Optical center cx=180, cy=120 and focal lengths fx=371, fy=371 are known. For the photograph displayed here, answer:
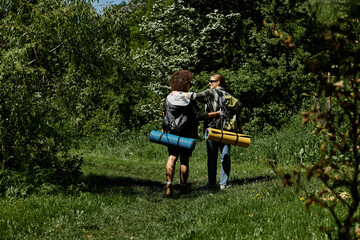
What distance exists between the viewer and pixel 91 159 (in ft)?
36.1

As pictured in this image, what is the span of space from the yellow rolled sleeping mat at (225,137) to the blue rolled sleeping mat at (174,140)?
27cm

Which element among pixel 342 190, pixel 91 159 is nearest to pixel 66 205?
pixel 342 190

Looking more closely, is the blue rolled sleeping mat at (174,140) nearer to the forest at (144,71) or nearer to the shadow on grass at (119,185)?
the shadow on grass at (119,185)

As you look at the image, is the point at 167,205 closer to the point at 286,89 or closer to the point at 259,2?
the point at 286,89

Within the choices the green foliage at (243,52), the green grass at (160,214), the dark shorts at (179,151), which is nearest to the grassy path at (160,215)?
the green grass at (160,214)

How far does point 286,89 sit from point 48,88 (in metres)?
8.67

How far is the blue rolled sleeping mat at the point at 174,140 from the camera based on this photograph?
572 centimetres

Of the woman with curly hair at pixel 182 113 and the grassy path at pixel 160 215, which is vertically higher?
the woman with curly hair at pixel 182 113

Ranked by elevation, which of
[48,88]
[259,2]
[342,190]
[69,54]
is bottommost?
[342,190]

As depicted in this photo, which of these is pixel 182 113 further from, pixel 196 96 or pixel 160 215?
pixel 160 215

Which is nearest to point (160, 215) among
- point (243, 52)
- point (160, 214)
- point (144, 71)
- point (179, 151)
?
point (160, 214)

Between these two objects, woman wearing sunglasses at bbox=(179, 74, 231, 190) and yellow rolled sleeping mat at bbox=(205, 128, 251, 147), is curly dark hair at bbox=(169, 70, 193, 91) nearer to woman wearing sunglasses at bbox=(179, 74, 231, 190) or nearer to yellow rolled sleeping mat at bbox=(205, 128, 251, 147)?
woman wearing sunglasses at bbox=(179, 74, 231, 190)

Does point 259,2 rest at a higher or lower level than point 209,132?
higher

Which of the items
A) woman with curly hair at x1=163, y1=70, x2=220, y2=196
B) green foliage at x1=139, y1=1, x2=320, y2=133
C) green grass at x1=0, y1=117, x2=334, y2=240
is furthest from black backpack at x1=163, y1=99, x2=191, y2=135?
green foliage at x1=139, y1=1, x2=320, y2=133
